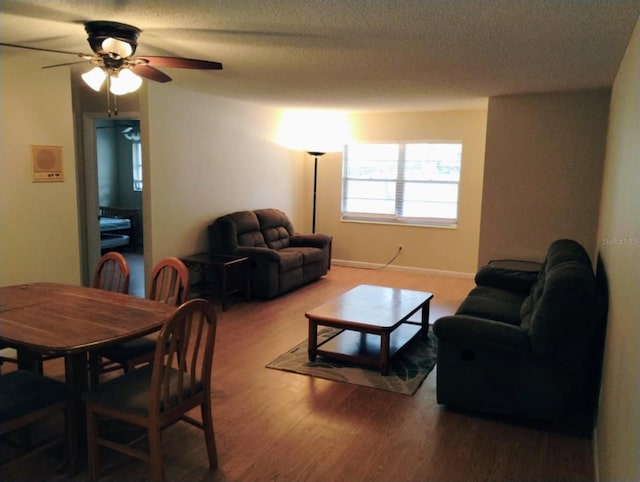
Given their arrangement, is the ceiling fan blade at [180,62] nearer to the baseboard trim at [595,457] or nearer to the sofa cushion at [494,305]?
the sofa cushion at [494,305]

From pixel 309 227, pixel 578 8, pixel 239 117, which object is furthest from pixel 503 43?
pixel 309 227

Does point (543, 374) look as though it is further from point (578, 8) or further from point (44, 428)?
point (44, 428)

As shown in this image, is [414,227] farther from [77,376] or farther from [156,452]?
[156,452]

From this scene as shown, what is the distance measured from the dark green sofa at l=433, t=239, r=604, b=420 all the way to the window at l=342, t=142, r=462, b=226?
13.2 ft

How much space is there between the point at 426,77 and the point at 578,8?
1.89 m

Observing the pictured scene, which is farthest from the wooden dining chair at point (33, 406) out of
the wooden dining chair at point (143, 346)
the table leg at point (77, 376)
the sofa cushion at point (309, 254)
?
the sofa cushion at point (309, 254)

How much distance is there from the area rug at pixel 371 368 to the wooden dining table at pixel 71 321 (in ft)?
4.33

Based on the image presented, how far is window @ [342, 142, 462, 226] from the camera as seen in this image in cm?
703

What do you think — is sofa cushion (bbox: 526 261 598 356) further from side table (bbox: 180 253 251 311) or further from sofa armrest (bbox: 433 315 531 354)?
side table (bbox: 180 253 251 311)

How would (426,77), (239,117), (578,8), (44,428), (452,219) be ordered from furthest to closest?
(452,219) < (239,117) < (426,77) < (44,428) < (578,8)

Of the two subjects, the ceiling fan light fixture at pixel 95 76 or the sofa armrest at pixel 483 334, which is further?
the ceiling fan light fixture at pixel 95 76

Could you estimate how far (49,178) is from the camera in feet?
13.4

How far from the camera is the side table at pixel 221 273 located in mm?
5160

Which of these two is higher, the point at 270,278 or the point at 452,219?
the point at 452,219
